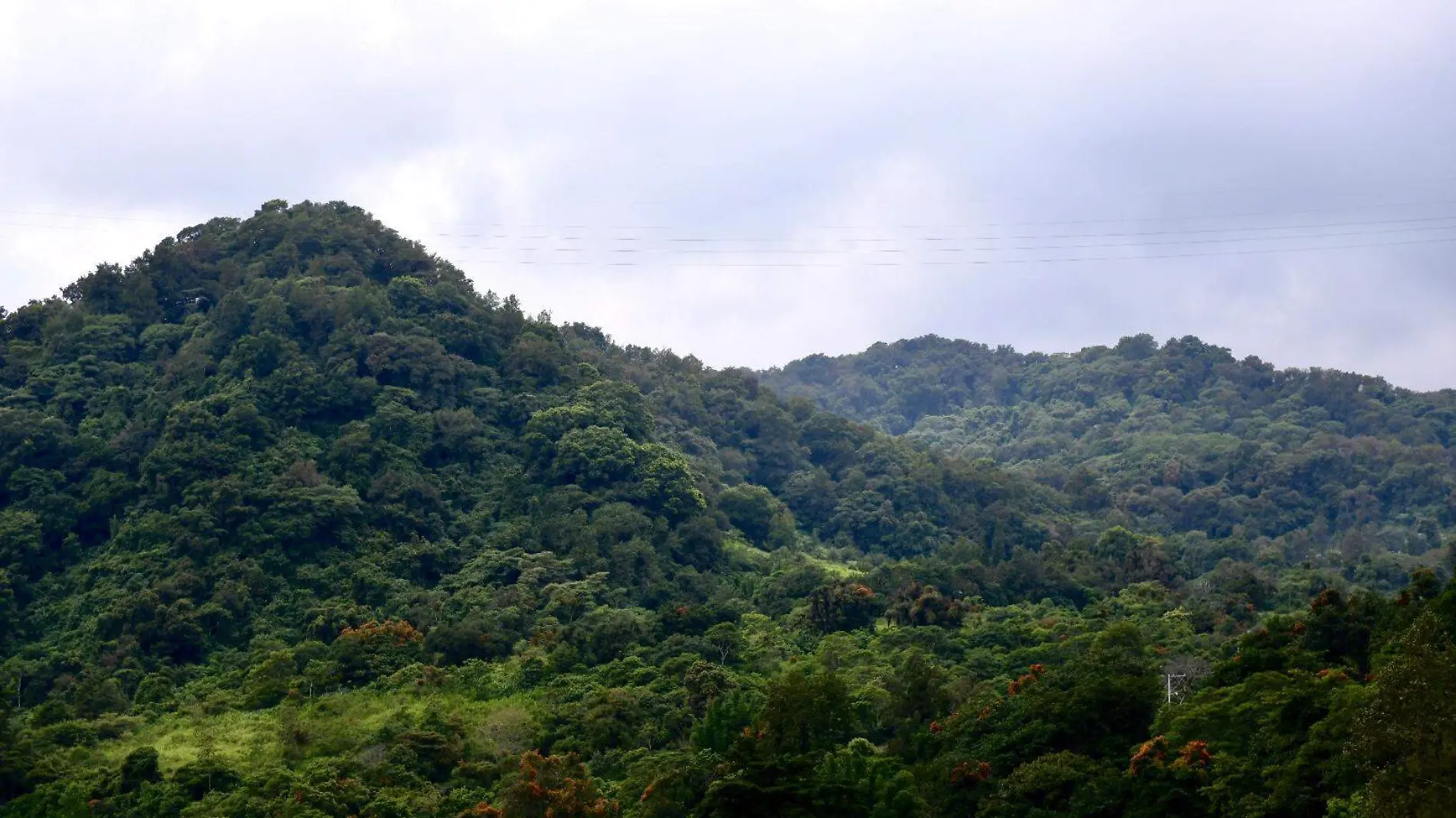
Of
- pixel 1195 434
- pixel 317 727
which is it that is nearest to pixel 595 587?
pixel 317 727

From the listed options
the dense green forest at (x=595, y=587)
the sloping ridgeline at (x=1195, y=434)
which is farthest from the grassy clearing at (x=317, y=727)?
the sloping ridgeline at (x=1195, y=434)

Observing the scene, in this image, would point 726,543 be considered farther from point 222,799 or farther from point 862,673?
point 222,799

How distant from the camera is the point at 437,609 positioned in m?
43.7

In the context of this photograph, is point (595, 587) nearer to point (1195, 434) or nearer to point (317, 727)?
point (317, 727)

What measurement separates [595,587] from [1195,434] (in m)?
51.4

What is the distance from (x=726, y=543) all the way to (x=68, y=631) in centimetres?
2141

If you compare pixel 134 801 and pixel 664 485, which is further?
pixel 664 485

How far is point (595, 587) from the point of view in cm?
4519

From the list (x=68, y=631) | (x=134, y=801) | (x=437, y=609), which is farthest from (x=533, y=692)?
(x=68, y=631)

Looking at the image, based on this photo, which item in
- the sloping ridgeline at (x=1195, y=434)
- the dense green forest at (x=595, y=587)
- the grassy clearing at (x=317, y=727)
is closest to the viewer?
the dense green forest at (x=595, y=587)

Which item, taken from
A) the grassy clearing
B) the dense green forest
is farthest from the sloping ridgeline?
the grassy clearing

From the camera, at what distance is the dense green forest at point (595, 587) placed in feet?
91.4

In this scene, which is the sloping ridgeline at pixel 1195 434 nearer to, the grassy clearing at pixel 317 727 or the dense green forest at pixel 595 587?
the dense green forest at pixel 595 587

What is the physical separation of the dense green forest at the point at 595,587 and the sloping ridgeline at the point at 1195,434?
0.42 meters
